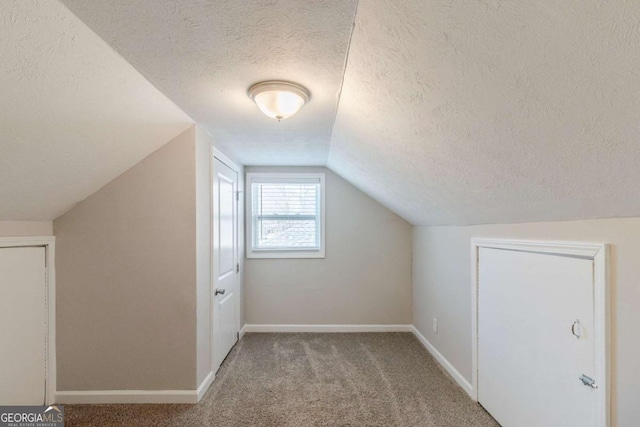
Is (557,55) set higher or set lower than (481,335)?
higher

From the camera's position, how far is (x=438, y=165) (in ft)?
6.09

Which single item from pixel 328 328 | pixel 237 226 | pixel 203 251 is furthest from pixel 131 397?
pixel 328 328

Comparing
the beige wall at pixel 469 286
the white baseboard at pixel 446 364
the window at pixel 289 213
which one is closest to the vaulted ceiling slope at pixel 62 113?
the window at pixel 289 213

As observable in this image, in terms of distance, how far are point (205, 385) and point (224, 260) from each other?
108 cm

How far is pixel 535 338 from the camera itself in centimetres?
174

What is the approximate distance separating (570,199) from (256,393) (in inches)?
95.1

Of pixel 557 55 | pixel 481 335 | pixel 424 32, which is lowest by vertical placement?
pixel 481 335

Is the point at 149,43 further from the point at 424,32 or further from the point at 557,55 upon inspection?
the point at 557,55

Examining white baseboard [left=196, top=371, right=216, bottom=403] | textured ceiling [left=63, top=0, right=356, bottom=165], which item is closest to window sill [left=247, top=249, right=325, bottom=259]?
white baseboard [left=196, top=371, right=216, bottom=403]

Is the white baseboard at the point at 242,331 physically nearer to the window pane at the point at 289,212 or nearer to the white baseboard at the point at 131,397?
the window pane at the point at 289,212

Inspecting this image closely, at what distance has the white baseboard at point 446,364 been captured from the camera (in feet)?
8.21

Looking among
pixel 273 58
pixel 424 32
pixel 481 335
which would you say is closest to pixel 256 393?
pixel 481 335

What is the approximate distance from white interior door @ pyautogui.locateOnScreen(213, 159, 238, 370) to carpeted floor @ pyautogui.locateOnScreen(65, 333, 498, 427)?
0.78ft

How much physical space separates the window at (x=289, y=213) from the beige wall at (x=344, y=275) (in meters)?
0.13
